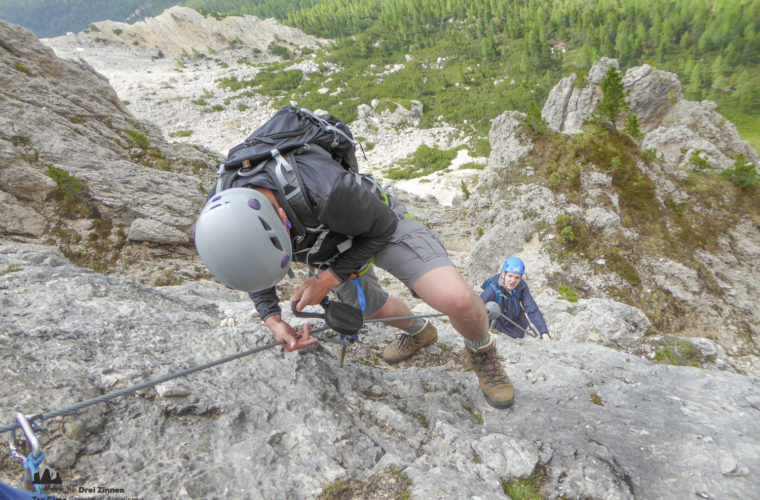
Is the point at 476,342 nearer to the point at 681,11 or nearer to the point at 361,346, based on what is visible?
the point at 361,346

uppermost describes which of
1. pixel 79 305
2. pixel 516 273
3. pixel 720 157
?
pixel 79 305

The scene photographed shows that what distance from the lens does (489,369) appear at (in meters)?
4.07

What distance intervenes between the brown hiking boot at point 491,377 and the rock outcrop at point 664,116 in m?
17.0

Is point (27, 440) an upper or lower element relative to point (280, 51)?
lower

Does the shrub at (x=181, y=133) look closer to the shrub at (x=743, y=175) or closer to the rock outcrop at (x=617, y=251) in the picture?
the rock outcrop at (x=617, y=251)

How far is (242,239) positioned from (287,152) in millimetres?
925

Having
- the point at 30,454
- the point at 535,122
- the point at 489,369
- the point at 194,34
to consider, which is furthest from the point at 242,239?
the point at 194,34

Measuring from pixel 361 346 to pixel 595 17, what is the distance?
13558 cm

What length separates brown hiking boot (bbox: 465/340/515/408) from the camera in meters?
3.97

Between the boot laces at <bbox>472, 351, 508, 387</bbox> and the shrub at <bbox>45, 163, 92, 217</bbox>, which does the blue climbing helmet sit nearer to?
the boot laces at <bbox>472, 351, 508, 387</bbox>

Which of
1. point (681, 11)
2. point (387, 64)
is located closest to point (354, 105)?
point (387, 64)

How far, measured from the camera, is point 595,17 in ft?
341

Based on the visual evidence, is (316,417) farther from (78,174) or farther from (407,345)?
(78,174)

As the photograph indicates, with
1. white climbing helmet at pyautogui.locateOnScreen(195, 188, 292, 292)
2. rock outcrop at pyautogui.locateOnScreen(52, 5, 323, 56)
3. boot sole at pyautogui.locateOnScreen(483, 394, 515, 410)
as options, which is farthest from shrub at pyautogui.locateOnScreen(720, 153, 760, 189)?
rock outcrop at pyautogui.locateOnScreen(52, 5, 323, 56)
